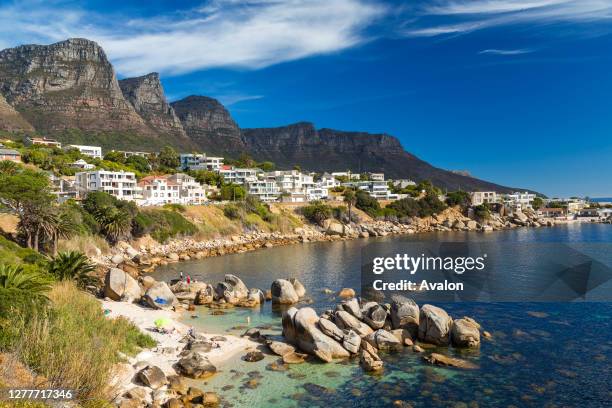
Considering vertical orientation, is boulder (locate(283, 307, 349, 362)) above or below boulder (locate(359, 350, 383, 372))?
above

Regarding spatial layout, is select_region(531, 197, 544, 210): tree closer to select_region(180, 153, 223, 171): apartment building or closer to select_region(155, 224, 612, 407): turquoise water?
select_region(180, 153, 223, 171): apartment building

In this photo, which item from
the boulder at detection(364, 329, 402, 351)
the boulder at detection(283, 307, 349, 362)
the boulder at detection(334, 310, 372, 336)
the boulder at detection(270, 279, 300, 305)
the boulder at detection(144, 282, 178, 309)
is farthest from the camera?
the boulder at detection(270, 279, 300, 305)

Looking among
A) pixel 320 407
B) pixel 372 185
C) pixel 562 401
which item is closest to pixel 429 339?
pixel 562 401

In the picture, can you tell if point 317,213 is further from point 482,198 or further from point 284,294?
point 482,198

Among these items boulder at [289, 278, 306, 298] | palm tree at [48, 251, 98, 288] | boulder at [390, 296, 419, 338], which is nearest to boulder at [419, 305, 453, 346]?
boulder at [390, 296, 419, 338]

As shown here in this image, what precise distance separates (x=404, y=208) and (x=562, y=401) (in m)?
105

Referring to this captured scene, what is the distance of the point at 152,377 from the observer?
18594 mm

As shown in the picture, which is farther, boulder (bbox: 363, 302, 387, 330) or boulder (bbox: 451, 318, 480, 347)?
boulder (bbox: 363, 302, 387, 330)

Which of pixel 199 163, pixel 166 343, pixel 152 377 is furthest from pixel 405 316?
pixel 199 163

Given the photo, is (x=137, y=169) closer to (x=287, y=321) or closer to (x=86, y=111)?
(x=86, y=111)

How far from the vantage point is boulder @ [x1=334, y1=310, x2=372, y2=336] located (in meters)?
25.6

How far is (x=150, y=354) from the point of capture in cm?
2188

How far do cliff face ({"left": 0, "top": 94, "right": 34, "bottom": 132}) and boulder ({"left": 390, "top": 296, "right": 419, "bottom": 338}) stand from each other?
484ft

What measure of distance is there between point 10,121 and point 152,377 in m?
152
